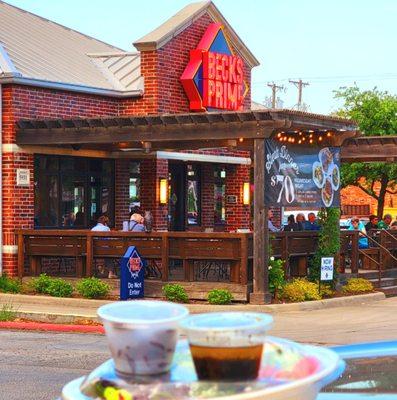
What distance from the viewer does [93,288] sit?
58.7 ft

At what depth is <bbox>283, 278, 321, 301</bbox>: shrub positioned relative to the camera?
1795cm

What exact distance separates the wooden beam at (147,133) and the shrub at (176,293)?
9.42 ft

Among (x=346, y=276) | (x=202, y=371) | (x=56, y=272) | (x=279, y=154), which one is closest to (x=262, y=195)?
(x=279, y=154)

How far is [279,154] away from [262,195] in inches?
46.6

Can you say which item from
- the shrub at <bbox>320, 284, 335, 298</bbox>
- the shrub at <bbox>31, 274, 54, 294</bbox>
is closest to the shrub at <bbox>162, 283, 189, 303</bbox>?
the shrub at <bbox>31, 274, 54, 294</bbox>

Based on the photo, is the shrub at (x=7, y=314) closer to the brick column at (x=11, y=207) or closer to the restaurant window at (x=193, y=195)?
the brick column at (x=11, y=207)

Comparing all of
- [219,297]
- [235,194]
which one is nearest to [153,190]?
[235,194]

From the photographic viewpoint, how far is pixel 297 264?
19.7 m

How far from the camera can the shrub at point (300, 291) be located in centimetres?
1795

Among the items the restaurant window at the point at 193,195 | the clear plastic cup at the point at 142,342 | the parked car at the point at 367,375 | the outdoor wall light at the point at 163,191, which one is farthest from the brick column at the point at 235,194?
the clear plastic cup at the point at 142,342

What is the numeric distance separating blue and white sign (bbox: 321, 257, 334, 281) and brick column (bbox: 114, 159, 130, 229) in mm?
6231

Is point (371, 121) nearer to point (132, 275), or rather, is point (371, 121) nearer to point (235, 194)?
point (235, 194)

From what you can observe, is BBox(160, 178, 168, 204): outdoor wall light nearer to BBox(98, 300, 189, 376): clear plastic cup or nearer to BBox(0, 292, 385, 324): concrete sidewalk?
BBox(0, 292, 385, 324): concrete sidewalk

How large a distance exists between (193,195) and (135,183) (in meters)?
2.62
